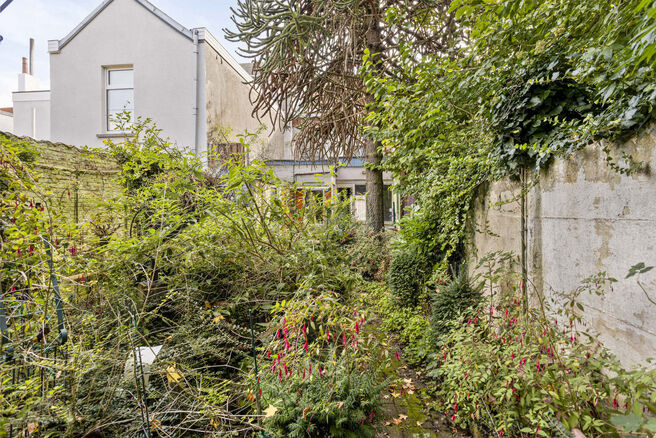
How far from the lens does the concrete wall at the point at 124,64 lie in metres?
8.77

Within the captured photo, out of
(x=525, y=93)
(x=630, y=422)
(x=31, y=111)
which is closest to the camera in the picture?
(x=630, y=422)

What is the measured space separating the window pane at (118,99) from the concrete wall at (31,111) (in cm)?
639

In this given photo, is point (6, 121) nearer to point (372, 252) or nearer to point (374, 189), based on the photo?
point (374, 189)

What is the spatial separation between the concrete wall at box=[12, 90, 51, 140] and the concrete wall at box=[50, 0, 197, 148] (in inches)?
214

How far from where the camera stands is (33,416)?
149 centimetres

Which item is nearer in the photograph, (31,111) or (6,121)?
(31,111)

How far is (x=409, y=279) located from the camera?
497cm

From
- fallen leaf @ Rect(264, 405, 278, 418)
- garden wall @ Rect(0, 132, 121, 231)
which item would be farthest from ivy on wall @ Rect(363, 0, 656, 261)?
garden wall @ Rect(0, 132, 121, 231)

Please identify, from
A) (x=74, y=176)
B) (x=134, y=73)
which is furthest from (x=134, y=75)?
(x=74, y=176)

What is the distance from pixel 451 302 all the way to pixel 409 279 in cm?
163

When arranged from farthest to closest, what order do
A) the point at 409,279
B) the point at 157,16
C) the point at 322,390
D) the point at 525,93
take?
the point at 157,16 < the point at 409,279 < the point at 525,93 < the point at 322,390

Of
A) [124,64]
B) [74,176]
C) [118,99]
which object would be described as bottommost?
[74,176]

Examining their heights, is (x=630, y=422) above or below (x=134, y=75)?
below

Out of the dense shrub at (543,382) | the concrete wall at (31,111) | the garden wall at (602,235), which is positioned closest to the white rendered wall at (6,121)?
the concrete wall at (31,111)
